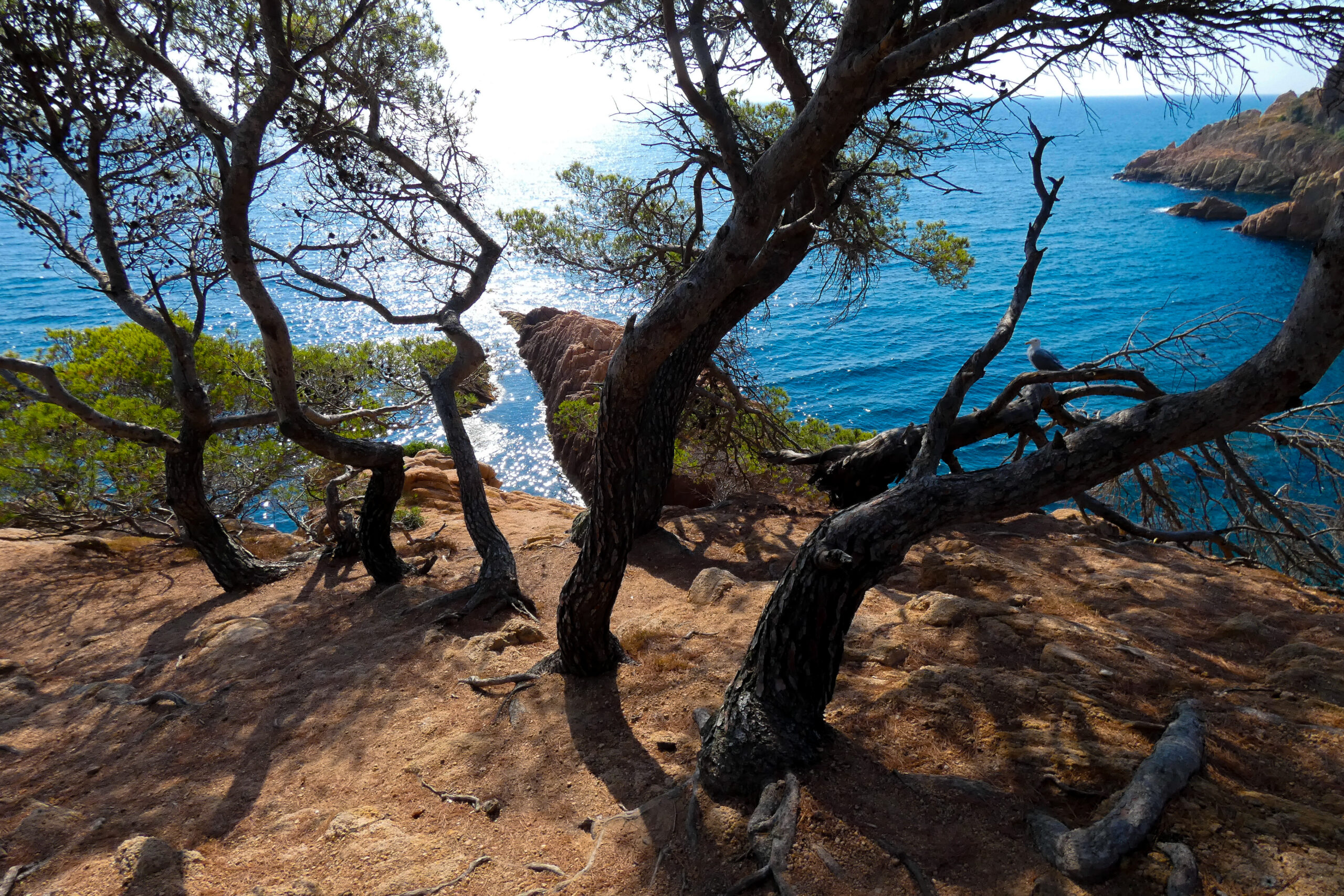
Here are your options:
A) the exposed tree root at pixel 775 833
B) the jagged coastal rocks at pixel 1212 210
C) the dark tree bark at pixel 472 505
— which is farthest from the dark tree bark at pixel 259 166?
the jagged coastal rocks at pixel 1212 210

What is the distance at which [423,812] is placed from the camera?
4027 millimetres

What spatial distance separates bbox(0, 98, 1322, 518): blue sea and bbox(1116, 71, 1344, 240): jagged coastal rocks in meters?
1.38

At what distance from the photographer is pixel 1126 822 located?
270 centimetres

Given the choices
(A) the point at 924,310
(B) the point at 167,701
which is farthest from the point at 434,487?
(A) the point at 924,310

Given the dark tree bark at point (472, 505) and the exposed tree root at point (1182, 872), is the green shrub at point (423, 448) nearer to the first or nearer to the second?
the dark tree bark at point (472, 505)

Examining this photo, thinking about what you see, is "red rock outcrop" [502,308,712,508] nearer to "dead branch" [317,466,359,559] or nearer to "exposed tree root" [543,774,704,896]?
"dead branch" [317,466,359,559]

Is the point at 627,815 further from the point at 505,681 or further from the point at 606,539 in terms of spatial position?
the point at 505,681

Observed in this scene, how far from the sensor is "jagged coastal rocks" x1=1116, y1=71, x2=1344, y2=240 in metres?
40.8

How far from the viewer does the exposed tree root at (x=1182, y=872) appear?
2.44 meters

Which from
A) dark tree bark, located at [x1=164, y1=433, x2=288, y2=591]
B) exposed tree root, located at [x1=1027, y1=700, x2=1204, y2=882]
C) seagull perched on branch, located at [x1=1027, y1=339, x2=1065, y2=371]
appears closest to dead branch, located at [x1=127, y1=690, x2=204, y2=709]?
dark tree bark, located at [x1=164, y1=433, x2=288, y2=591]

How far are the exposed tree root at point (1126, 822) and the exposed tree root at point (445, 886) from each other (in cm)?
259

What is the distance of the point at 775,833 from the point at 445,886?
5.27 feet

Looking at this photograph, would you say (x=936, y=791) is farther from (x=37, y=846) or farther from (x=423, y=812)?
(x=37, y=846)

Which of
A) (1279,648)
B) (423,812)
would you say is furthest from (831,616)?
(1279,648)
